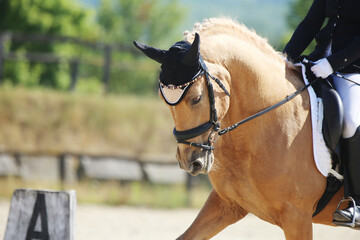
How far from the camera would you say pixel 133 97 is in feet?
52.1

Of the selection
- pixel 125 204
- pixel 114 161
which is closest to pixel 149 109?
pixel 114 161

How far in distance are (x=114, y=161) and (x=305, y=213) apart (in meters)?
8.19

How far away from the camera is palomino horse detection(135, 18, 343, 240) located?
12.8 feet

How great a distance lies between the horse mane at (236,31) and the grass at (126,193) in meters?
7.06

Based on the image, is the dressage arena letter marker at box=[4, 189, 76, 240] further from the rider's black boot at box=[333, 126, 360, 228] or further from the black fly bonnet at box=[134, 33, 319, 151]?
the rider's black boot at box=[333, 126, 360, 228]

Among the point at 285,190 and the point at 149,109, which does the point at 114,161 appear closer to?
the point at 149,109

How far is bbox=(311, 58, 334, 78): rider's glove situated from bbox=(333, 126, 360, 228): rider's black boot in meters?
0.47

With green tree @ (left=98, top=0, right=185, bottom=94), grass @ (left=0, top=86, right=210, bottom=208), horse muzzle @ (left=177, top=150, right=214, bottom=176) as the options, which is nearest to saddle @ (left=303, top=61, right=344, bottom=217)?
horse muzzle @ (left=177, top=150, right=214, bottom=176)

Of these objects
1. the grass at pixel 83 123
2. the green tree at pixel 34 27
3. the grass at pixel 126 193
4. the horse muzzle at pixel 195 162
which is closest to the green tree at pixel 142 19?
the green tree at pixel 34 27

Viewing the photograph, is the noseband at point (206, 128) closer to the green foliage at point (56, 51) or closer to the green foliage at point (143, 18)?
the green foliage at point (56, 51)

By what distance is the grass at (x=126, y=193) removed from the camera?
10.9 meters

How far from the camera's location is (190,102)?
11.8 ft

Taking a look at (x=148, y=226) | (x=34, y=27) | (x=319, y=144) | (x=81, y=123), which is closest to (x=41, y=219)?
(x=319, y=144)

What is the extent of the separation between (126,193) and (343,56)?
25.0 ft
